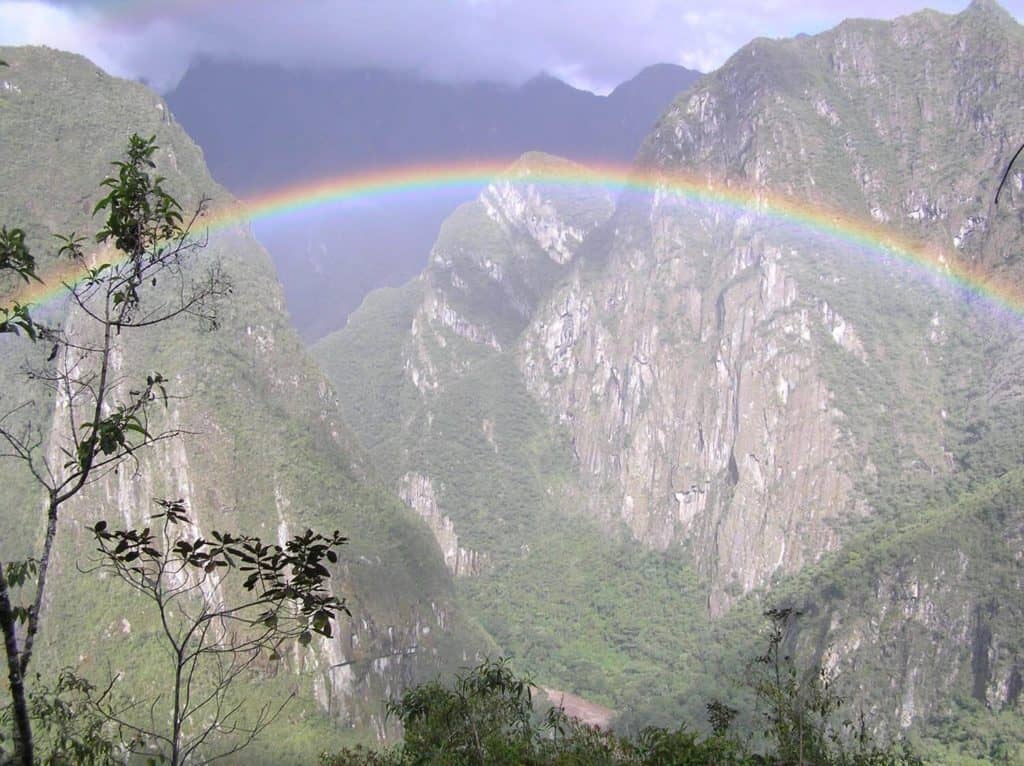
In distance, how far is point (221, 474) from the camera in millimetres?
48375

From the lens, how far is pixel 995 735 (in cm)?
4075

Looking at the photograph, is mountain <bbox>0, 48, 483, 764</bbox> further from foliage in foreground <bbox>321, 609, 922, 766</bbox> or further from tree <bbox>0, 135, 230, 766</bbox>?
tree <bbox>0, 135, 230, 766</bbox>

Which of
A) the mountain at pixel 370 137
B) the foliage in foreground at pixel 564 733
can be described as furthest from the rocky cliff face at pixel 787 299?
the mountain at pixel 370 137

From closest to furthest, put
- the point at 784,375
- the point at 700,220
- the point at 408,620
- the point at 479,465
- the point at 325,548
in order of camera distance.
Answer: the point at 325,548 < the point at 408,620 < the point at 784,375 < the point at 700,220 < the point at 479,465

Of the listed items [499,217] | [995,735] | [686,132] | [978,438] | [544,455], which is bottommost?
[995,735]

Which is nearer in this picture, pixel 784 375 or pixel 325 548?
pixel 325 548

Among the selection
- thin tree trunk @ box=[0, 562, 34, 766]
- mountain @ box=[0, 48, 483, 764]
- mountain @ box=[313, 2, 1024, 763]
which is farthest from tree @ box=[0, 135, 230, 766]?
mountain @ box=[313, 2, 1024, 763]

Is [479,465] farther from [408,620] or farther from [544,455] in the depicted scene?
[408,620]

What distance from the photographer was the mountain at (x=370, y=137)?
150m

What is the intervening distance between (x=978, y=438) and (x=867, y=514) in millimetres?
10375

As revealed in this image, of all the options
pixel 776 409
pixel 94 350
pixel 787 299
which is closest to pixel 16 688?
pixel 94 350

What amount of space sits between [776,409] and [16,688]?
74.7 m

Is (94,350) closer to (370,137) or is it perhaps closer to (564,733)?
(564,733)

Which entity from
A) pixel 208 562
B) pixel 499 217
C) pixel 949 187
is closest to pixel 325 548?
pixel 208 562
